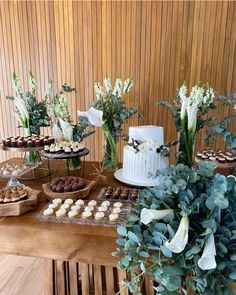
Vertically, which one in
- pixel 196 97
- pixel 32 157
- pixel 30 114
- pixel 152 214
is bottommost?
pixel 32 157

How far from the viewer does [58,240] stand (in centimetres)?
90

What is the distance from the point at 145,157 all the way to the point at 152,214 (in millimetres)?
639

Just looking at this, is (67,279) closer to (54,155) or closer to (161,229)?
(54,155)

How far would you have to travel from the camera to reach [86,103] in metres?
2.73

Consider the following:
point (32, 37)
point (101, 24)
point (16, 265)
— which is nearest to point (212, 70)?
point (101, 24)

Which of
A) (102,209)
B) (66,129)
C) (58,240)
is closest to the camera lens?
(58,240)

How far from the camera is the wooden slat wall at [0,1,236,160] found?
92.7 inches

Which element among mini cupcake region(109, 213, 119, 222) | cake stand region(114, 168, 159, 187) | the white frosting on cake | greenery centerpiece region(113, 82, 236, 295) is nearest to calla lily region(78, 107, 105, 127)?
the white frosting on cake

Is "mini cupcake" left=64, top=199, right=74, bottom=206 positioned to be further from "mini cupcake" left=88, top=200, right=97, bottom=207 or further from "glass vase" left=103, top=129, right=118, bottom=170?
"glass vase" left=103, top=129, right=118, bottom=170

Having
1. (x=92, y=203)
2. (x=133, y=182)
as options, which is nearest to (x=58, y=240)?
(x=92, y=203)

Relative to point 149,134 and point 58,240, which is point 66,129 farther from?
point 58,240

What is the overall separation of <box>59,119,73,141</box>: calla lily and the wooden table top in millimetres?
685

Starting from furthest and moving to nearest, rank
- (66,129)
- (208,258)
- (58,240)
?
(66,129), (58,240), (208,258)

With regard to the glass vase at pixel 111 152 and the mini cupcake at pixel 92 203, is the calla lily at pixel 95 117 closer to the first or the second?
the glass vase at pixel 111 152
